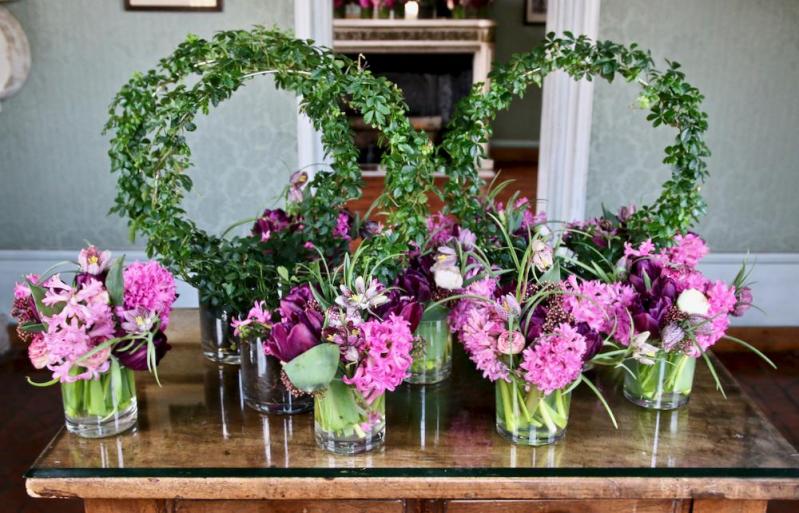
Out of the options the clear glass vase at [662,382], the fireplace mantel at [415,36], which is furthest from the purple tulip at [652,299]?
the fireplace mantel at [415,36]

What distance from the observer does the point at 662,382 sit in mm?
1436

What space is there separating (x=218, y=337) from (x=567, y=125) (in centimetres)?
233

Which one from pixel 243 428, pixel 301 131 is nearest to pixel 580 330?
pixel 243 428

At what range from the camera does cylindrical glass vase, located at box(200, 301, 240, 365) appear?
1.57 meters

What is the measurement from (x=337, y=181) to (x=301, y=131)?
189 centimetres

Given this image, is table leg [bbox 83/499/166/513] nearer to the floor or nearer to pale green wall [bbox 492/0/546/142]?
the floor

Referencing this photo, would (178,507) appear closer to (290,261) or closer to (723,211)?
(290,261)

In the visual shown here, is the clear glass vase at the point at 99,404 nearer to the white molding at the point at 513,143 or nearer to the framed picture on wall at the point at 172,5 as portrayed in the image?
the framed picture on wall at the point at 172,5

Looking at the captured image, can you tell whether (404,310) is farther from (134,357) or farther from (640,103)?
(640,103)

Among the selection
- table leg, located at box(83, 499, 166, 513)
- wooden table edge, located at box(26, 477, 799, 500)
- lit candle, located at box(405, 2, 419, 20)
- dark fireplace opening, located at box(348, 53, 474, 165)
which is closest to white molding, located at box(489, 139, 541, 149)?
dark fireplace opening, located at box(348, 53, 474, 165)

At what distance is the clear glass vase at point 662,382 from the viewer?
143cm

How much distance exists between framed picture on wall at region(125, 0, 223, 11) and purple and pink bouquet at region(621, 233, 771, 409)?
8.13 feet

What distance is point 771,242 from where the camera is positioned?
359 centimetres

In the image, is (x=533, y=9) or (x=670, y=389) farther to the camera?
(x=533, y=9)
